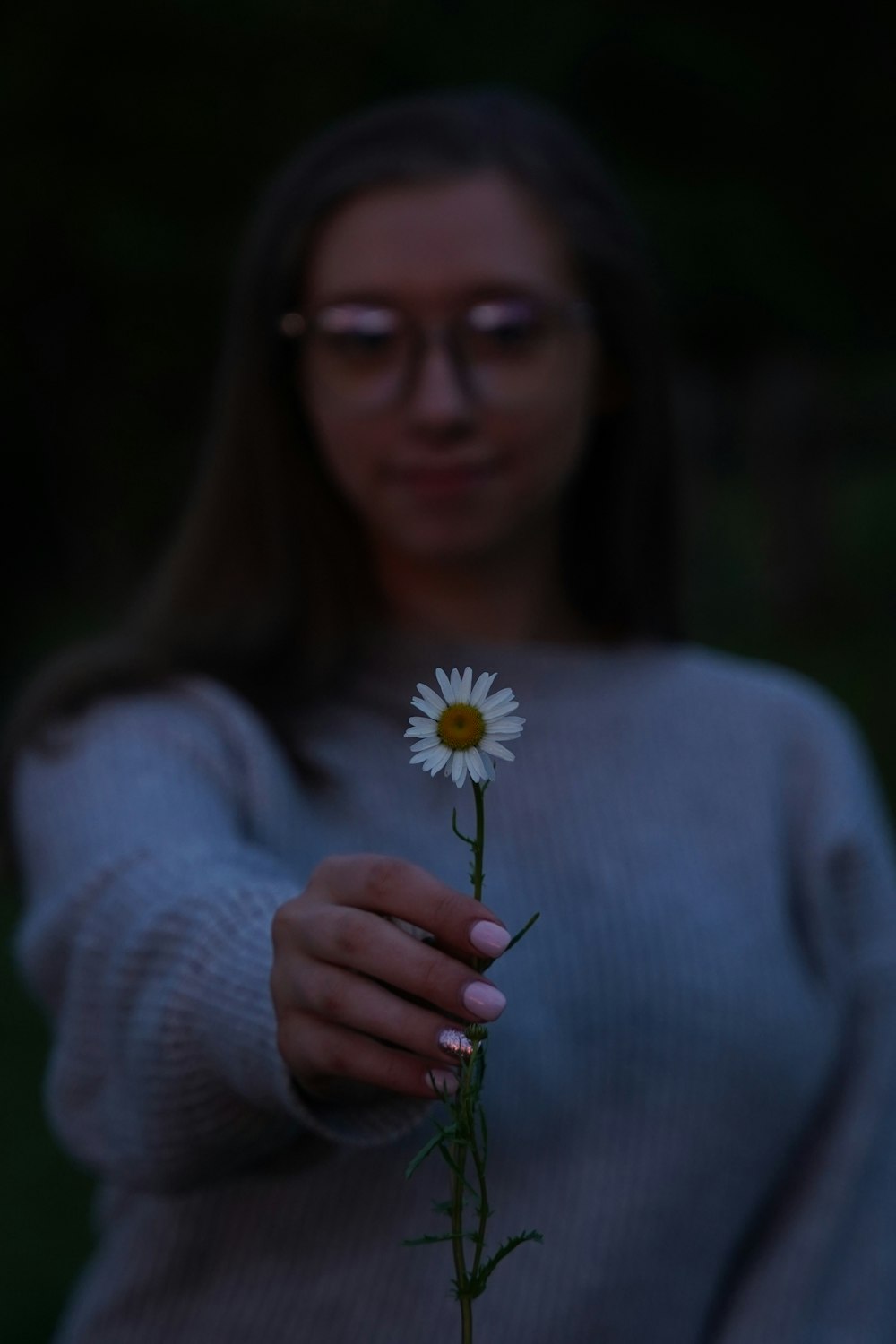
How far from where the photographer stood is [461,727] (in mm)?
654

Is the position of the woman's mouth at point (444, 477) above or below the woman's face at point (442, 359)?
below

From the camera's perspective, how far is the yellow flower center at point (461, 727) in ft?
2.13

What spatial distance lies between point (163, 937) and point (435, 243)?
92 centimetres

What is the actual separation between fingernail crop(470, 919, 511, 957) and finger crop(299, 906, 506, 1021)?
0.02 meters

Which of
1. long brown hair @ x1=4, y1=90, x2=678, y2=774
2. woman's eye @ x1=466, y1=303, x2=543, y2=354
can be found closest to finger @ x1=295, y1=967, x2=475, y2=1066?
long brown hair @ x1=4, y1=90, x2=678, y2=774

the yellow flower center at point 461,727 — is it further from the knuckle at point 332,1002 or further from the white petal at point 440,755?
the knuckle at point 332,1002

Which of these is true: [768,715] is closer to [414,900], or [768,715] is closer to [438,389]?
[438,389]

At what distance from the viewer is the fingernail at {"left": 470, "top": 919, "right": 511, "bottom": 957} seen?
688mm

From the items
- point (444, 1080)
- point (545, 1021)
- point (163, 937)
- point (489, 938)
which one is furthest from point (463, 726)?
point (545, 1021)

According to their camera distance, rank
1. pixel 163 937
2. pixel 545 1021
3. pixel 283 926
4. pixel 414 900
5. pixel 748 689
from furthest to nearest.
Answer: pixel 748 689 < pixel 545 1021 < pixel 163 937 < pixel 283 926 < pixel 414 900

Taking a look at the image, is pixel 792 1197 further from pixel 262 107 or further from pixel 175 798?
pixel 262 107

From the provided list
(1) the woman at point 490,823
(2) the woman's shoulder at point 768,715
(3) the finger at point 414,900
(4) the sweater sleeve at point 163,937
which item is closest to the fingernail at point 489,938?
(3) the finger at point 414,900

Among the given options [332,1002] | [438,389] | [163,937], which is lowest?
[163,937]

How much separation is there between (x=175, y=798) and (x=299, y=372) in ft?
2.23
